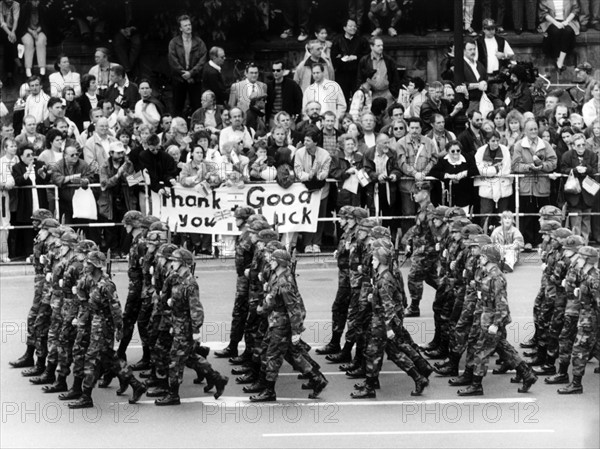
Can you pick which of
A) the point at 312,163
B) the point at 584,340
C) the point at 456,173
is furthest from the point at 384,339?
the point at 456,173

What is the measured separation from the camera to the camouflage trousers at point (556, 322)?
2073 centimetres

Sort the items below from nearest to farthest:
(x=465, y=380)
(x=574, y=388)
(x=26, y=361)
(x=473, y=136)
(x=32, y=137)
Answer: (x=574, y=388) < (x=465, y=380) < (x=26, y=361) < (x=32, y=137) < (x=473, y=136)

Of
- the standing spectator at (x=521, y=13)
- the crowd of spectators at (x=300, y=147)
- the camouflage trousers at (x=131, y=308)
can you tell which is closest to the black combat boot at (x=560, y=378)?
the camouflage trousers at (x=131, y=308)

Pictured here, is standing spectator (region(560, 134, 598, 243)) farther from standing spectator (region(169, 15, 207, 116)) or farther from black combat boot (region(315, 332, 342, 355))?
standing spectator (region(169, 15, 207, 116))

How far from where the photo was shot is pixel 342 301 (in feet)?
71.0

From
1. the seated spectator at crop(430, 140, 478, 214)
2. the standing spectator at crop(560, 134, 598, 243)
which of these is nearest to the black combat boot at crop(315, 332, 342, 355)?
the seated spectator at crop(430, 140, 478, 214)

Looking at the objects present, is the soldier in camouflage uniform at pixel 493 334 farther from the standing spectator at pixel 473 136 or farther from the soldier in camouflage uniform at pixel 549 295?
the standing spectator at pixel 473 136

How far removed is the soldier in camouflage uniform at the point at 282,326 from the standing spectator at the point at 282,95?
888 centimetres

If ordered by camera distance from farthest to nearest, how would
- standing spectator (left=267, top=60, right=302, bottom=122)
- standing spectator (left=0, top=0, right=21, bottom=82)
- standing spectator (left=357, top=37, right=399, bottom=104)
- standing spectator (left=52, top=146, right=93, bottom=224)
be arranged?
standing spectator (left=0, top=0, right=21, bottom=82) → standing spectator (left=357, top=37, right=399, bottom=104) → standing spectator (left=267, top=60, right=302, bottom=122) → standing spectator (left=52, top=146, right=93, bottom=224)

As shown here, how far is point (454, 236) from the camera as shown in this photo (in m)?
21.4

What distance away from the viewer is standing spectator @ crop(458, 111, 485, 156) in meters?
27.0

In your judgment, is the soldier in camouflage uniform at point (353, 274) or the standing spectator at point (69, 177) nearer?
the soldier in camouflage uniform at point (353, 274)

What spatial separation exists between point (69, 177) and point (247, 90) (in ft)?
12.9

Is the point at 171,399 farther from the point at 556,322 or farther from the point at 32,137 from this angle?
the point at 32,137
